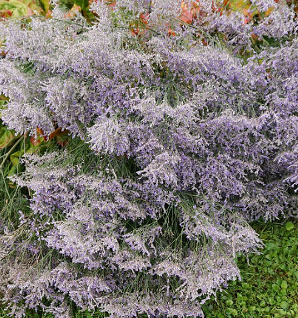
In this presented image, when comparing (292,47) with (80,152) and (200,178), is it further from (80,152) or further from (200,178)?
(80,152)

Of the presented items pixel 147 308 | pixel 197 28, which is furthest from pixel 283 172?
pixel 147 308

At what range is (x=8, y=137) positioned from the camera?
92.6 inches

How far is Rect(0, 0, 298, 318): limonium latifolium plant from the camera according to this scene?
1701 mm

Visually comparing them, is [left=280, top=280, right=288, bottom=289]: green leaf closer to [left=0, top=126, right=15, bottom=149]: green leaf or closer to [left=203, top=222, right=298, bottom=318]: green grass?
[left=203, top=222, right=298, bottom=318]: green grass

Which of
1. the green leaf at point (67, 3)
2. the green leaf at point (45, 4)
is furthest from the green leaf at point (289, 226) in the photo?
the green leaf at point (45, 4)

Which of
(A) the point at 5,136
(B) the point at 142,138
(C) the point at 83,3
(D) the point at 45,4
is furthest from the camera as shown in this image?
(A) the point at 5,136

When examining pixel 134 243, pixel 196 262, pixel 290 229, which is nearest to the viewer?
pixel 134 243

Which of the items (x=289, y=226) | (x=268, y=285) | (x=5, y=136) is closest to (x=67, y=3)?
(x=5, y=136)

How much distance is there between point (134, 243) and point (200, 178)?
552 millimetres

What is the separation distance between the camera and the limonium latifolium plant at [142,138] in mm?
1701

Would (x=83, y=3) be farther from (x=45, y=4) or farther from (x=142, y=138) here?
(x=142, y=138)

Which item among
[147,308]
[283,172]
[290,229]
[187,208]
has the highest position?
[283,172]

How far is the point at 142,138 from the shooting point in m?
1.76

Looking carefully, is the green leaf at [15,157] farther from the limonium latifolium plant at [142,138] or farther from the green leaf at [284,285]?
the green leaf at [284,285]
